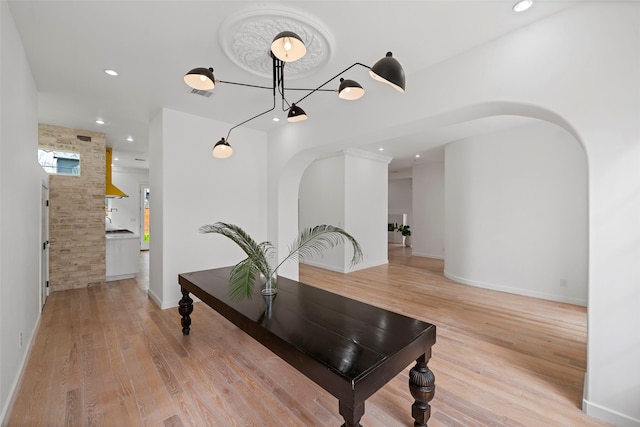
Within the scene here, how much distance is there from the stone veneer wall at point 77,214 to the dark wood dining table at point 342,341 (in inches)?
165

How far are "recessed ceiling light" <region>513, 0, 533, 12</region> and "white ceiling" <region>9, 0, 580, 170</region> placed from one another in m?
0.05

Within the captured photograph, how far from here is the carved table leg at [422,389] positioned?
1.66m

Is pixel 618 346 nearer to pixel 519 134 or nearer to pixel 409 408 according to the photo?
pixel 409 408

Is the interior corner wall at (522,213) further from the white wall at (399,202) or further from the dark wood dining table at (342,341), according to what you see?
the white wall at (399,202)

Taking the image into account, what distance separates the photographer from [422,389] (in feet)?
5.43

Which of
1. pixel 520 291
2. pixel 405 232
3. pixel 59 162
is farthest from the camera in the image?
pixel 405 232

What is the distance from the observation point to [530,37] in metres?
2.13

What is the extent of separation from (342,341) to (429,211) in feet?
24.3

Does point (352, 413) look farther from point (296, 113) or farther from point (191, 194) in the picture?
point (191, 194)

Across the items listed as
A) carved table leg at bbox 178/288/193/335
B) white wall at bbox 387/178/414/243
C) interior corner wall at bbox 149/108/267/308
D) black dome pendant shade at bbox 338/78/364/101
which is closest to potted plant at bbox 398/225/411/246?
white wall at bbox 387/178/414/243

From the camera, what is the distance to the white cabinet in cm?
535

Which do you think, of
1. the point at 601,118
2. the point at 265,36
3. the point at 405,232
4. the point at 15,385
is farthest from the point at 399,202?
the point at 15,385

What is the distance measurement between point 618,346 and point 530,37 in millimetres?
2340

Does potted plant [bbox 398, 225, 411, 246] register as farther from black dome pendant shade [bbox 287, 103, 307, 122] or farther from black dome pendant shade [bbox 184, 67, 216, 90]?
black dome pendant shade [bbox 184, 67, 216, 90]
